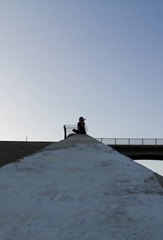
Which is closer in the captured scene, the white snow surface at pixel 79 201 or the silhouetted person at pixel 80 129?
the white snow surface at pixel 79 201

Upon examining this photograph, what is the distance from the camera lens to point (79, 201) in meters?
2.35

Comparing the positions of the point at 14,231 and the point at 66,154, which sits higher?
the point at 66,154

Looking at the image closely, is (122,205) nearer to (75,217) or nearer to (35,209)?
(75,217)

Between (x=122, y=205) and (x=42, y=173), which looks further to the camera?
(x=42, y=173)

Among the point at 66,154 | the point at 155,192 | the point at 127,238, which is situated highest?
the point at 66,154

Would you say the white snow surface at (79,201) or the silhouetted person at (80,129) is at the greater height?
the silhouetted person at (80,129)

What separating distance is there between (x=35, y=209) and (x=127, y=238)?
75cm

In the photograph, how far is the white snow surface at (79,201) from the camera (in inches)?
74.2

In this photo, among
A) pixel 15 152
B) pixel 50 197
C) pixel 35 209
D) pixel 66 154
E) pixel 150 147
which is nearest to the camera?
pixel 35 209

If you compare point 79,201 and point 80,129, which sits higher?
point 80,129

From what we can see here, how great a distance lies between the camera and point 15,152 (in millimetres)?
8352

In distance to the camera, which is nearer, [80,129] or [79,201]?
[79,201]

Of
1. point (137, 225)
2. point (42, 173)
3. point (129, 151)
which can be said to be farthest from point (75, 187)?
point (129, 151)

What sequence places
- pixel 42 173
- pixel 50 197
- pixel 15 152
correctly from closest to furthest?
pixel 50 197
pixel 42 173
pixel 15 152
